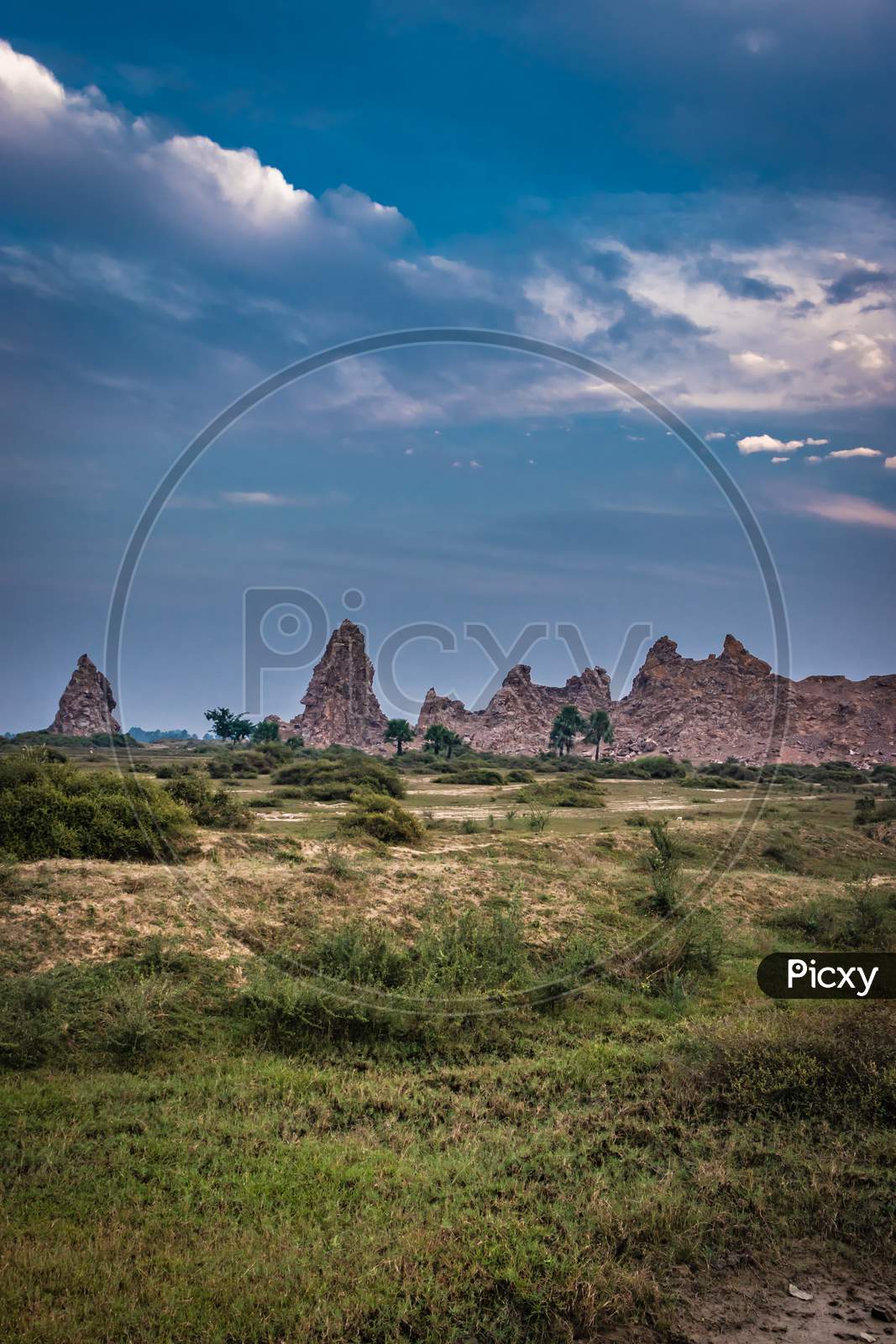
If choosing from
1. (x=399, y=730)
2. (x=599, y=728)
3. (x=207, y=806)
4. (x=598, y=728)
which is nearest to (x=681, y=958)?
(x=207, y=806)

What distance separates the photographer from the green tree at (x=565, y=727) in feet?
382

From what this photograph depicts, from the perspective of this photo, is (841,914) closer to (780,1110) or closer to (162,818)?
(780,1110)

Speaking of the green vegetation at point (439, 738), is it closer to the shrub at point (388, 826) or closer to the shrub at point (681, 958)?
the shrub at point (388, 826)

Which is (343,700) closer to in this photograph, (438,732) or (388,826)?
(438,732)

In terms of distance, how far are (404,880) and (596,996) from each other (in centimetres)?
579

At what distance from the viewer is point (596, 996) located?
13.3m

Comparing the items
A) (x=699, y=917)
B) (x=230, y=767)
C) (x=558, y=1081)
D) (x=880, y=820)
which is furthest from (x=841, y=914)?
(x=230, y=767)

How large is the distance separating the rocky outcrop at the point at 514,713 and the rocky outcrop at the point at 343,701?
29.9ft

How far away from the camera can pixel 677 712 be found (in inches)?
4980

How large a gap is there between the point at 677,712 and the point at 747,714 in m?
11.0

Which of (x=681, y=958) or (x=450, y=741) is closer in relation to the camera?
(x=681, y=958)

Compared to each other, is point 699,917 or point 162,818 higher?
point 162,818

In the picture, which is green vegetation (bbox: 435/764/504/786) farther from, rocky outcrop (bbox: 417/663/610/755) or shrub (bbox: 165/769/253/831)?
rocky outcrop (bbox: 417/663/610/755)

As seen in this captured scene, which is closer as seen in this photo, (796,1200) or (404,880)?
(796,1200)
